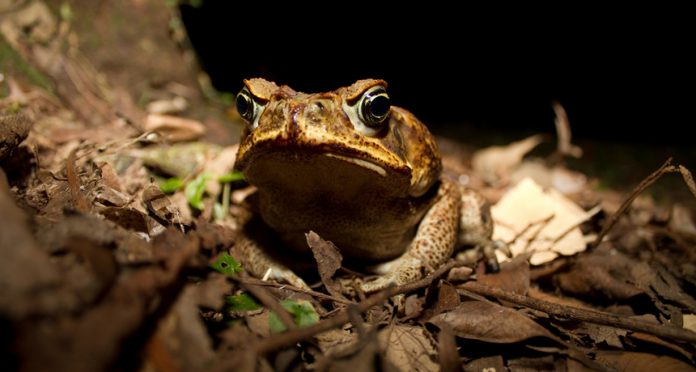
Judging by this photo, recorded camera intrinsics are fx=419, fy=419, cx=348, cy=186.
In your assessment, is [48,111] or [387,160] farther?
[48,111]

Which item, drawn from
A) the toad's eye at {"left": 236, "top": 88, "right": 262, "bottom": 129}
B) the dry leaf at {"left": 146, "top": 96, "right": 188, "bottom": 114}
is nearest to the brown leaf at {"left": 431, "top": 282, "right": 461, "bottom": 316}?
the toad's eye at {"left": 236, "top": 88, "right": 262, "bottom": 129}

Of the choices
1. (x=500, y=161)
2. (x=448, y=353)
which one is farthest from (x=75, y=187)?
(x=500, y=161)

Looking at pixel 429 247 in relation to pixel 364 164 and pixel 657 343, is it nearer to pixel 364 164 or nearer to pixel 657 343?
pixel 364 164

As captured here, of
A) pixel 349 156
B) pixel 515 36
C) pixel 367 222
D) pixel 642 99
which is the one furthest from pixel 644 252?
pixel 515 36

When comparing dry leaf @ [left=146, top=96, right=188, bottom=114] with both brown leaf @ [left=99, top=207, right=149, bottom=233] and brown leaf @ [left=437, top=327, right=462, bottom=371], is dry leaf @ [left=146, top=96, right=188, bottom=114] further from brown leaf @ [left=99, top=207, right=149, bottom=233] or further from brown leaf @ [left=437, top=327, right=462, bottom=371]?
brown leaf @ [left=437, top=327, right=462, bottom=371]

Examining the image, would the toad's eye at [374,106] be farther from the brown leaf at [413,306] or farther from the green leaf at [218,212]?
the green leaf at [218,212]

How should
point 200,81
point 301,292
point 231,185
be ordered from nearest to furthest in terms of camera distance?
point 301,292 < point 231,185 < point 200,81

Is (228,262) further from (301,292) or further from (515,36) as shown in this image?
(515,36)
